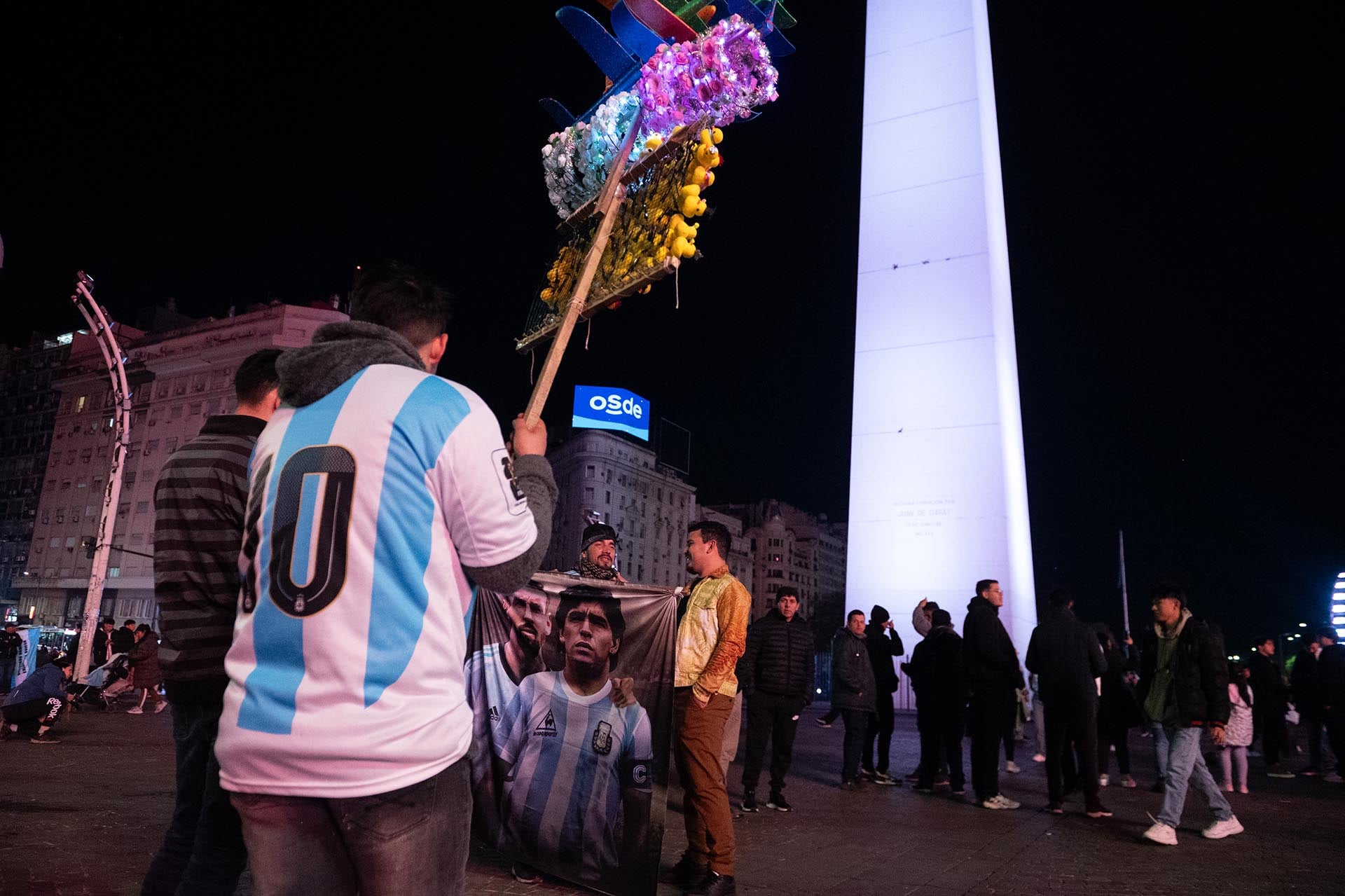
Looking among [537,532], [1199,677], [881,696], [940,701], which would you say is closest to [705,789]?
[537,532]

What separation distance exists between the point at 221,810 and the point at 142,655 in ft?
47.4

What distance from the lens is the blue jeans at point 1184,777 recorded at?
6551mm

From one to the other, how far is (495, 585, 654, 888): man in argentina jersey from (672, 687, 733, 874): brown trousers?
1.72ft

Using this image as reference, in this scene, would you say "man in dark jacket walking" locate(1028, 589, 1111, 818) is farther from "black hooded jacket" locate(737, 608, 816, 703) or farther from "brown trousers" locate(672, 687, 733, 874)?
"brown trousers" locate(672, 687, 733, 874)

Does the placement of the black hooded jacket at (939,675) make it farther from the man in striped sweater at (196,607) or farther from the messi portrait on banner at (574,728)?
the man in striped sweater at (196,607)

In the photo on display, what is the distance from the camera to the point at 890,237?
22906mm

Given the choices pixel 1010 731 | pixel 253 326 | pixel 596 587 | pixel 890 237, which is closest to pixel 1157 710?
pixel 1010 731

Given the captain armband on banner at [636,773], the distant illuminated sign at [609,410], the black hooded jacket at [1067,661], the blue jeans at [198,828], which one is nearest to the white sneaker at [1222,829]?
the black hooded jacket at [1067,661]

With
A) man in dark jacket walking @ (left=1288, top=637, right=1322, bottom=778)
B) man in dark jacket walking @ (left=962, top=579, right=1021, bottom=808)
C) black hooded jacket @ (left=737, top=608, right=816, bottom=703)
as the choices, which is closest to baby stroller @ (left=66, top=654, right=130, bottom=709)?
black hooded jacket @ (left=737, top=608, right=816, bottom=703)

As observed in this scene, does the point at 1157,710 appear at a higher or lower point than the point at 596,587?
lower

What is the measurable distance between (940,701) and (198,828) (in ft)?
25.3

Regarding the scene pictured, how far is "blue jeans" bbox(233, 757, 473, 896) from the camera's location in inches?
60.8

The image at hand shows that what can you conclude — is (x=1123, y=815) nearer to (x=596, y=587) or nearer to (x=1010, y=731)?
(x=1010, y=731)

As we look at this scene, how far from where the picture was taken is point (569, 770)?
418cm
